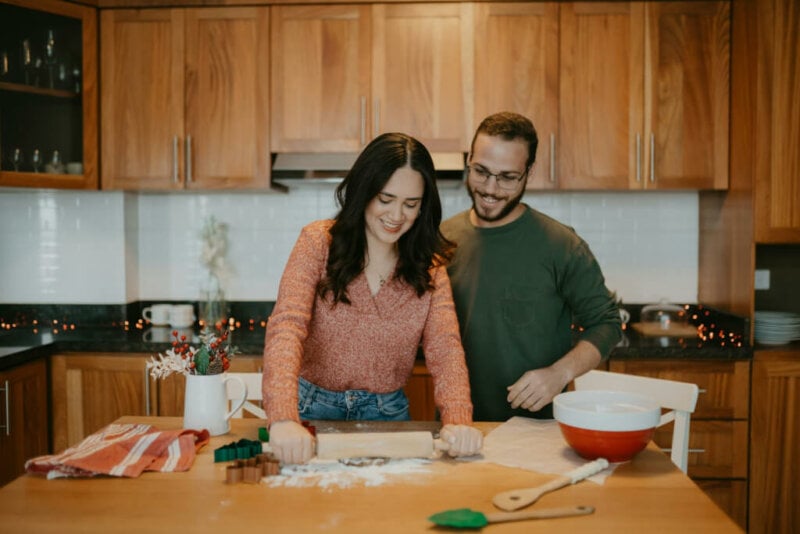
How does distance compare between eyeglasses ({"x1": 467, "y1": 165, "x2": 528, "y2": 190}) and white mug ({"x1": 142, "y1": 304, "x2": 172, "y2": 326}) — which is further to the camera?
white mug ({"x1": 142, "y1": 304, "x2": 172, "y2": 326})

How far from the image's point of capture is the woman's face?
5.62 feet

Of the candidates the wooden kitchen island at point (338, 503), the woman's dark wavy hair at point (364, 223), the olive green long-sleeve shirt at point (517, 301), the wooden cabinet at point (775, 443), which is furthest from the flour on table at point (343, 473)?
the wooden cabinet at point (775, 443)

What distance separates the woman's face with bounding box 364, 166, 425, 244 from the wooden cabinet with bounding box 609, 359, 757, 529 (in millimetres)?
1601

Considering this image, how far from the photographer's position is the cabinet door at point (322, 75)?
3182 millimetres

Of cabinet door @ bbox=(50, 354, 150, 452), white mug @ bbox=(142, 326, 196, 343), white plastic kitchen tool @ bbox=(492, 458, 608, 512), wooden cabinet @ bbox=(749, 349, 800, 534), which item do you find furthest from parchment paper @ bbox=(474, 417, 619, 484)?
cabinet door @ bbox=(50, 354, 150, 452)

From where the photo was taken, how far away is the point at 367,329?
1.78 metres

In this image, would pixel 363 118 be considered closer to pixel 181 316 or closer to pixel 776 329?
pixel 181 316

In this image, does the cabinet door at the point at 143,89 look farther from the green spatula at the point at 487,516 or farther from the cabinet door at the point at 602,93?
the green spatula at the point at 487,516

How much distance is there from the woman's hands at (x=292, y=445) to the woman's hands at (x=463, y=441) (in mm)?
283

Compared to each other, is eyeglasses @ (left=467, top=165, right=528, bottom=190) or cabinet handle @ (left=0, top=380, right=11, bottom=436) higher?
eyeglasses @ (left=467, top=165, right=528, bottom=190)

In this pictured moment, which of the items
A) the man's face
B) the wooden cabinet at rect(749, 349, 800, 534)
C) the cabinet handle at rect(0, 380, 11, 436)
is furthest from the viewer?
the wooden cabinet at rect(749, 349, 800, 534)

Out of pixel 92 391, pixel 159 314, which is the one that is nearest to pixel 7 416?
pixel 92 391

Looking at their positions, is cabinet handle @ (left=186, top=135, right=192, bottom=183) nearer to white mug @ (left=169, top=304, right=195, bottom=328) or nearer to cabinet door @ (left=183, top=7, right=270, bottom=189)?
cabinet door @ (left=183, top=7, right=270, bottom=189)

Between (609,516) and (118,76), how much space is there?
2.87 m
